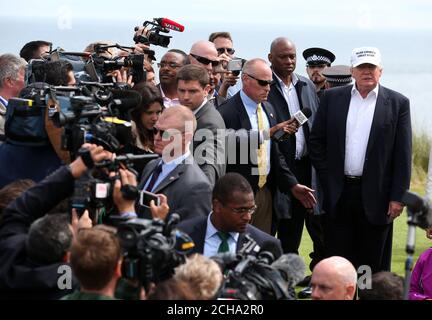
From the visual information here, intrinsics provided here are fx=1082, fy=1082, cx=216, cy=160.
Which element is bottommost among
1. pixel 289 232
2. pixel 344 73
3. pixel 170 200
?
pixel 289 232

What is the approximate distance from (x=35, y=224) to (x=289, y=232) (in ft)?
11.6

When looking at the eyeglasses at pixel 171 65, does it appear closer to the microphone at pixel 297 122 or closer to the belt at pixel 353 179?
the microphone at pixel 297 122

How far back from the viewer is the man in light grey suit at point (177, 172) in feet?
20.4

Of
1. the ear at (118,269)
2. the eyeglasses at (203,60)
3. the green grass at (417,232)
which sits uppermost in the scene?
the eyeglasses at (203,60)

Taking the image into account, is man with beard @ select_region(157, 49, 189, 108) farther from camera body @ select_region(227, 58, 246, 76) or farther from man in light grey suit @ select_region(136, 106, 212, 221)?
man in light grey suit @ select_region(136, 106, 212, 221)

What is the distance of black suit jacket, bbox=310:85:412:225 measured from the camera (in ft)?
24.0

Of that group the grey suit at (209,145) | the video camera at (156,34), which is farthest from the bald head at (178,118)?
the video camera at (156,34)

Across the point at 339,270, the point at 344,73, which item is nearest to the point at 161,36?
the point at 344,73

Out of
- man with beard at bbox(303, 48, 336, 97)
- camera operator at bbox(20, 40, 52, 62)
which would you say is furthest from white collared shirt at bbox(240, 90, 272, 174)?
camera operator at bbox(20, 40, 52, 62)

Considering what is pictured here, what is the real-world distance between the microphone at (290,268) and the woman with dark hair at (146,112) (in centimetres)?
240

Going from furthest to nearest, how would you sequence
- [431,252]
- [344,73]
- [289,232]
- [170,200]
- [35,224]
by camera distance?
[344,73]
[289,232]
[431,252]
[170,200]
[35,224]

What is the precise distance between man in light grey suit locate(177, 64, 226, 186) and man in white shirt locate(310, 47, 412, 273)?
2.75 feet
